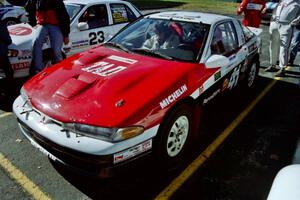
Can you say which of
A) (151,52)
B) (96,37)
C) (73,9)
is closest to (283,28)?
(96,37)

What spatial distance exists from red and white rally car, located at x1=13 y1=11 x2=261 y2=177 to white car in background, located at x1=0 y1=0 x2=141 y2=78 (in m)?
1.85

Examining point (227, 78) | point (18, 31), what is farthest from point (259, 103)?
point (18, 31)

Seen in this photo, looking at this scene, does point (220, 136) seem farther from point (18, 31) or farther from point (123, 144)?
point (18, 31)

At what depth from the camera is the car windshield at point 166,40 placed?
3.93 meters

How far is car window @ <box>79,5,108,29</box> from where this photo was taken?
20.6 feet

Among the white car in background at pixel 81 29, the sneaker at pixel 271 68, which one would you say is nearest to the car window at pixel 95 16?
the white car in background at pixel 81 29

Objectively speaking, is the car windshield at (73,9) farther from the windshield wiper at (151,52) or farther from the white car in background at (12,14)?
the white car in background at (12,14)

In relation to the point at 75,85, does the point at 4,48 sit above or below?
below

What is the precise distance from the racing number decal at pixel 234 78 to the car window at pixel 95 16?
→ 305 cm

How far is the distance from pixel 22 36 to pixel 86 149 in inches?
151

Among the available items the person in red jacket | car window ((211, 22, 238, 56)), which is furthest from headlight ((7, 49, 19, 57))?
the person in red jacket

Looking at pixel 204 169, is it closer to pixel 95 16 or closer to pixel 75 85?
pixel 75 85

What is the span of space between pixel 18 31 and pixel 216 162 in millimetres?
4450

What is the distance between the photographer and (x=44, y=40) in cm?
557
